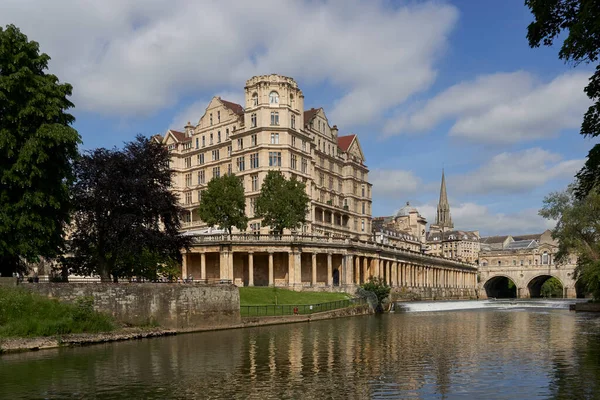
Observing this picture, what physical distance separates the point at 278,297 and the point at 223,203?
17564mm

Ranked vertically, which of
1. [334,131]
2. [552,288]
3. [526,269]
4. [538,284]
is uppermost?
[334,131]

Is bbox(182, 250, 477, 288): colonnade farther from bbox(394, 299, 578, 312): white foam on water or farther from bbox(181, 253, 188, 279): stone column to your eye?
bbox(394, 299, 578, 312): white foam on water

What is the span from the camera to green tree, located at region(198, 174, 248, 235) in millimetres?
76938

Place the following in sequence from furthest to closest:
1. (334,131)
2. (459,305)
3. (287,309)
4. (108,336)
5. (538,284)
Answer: (538,284) < (334,131) < (459,305) < (287,309) < (108,336)

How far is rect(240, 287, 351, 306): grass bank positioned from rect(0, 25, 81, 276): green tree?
949 inches

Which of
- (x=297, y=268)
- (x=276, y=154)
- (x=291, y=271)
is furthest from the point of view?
(x=276, y=154)

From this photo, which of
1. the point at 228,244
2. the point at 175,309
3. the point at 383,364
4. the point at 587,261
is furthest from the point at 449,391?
the point at 587,261

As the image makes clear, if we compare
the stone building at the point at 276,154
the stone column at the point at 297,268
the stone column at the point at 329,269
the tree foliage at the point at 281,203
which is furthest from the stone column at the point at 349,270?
the stone building at the point at 276,154

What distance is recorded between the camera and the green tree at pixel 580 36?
21531 millimetres

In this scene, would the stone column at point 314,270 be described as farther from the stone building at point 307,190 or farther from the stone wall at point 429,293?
the stone wall at point 429,293

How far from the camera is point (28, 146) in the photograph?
124ft

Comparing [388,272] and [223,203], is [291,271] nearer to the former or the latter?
[223,203]

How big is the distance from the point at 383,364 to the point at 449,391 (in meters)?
6.98

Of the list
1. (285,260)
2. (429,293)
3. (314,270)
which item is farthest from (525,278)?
(285,260)
